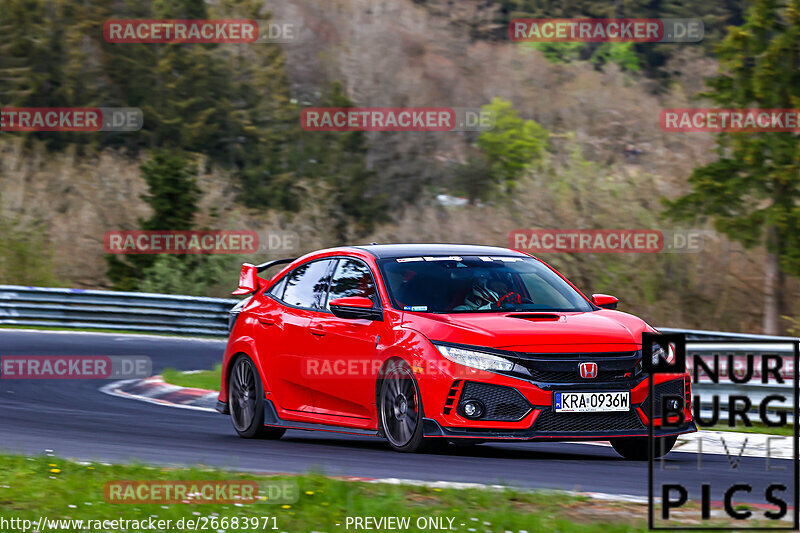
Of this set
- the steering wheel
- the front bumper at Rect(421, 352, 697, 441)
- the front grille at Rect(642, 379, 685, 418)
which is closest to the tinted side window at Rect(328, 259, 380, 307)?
the steering wheel

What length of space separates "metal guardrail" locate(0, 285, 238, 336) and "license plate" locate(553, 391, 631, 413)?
18.4 m

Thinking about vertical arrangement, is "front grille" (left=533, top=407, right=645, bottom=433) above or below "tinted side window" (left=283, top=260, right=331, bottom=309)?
below

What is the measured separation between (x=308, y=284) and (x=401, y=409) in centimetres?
194

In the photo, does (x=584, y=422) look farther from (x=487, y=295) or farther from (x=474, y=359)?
(x=487, y=295)

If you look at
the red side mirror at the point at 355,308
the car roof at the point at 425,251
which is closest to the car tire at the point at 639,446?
the car roof at the point at 425,251

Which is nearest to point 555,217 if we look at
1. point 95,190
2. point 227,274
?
point 227,274

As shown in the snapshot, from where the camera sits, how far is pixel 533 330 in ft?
30.3

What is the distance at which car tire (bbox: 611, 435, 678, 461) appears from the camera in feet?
31.1

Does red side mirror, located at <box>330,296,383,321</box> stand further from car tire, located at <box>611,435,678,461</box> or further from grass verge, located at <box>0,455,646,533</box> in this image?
grass verge, located at <box>0,455,646,533</box>

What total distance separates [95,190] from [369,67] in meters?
22.4

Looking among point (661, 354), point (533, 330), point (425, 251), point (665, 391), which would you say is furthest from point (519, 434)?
point (425, 251)

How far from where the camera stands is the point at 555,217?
1130 inches

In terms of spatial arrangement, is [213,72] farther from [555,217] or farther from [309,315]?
[309,315]

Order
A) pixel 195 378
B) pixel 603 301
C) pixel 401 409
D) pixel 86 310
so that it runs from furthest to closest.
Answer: pixel 86 310 → pixel 195 378 → pixel 603 301 → pixel 401 409
